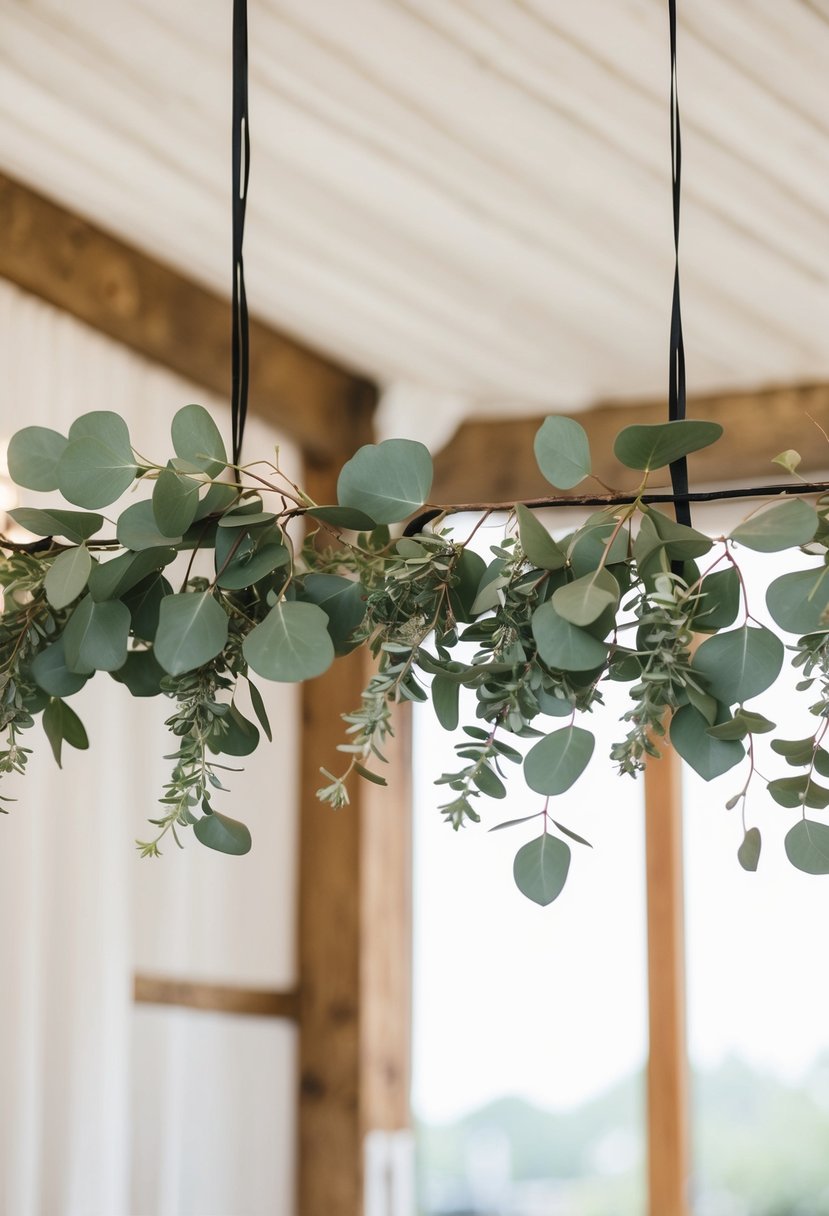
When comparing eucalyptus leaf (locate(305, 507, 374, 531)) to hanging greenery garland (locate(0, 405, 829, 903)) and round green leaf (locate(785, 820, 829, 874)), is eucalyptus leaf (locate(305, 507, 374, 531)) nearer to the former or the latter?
hanging greenery garland (locate(0, 405, 829, 903))

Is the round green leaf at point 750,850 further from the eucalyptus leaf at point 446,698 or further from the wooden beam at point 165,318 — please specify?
the wooden beam at point 165,318

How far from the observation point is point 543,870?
25.4 inches

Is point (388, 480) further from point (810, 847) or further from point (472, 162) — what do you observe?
point (472, 162)

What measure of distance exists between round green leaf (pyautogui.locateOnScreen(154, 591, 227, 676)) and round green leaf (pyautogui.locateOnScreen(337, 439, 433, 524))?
9 centimetres

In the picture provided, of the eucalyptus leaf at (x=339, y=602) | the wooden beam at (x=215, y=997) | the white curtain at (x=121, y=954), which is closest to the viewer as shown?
the eucalyptus leaf at (x=339, y=602)

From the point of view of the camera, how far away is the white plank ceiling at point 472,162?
1.99 m

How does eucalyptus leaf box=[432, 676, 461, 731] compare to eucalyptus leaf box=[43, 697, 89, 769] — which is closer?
eucalyptus leaf box=[432, 676, 461, 731]

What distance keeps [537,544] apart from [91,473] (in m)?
0.23

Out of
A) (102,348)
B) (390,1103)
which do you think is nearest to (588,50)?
(102,348)

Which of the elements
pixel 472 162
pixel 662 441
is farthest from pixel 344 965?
pixel 662 441

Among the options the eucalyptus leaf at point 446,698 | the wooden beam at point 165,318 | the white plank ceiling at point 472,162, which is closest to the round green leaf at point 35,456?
the eucalyptus leaf at point 446,698

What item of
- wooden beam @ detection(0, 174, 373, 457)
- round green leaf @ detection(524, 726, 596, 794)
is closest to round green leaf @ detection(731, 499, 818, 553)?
round green leaf @ detection(524, 726, 596, 794)

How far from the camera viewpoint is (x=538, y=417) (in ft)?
11.0

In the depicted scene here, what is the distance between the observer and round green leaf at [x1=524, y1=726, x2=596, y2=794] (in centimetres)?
63
